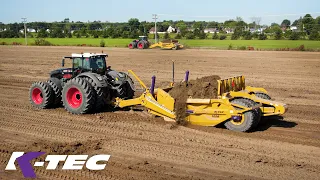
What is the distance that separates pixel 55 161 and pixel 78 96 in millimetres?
4041

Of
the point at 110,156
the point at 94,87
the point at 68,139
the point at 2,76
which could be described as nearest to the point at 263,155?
the point at 110,156

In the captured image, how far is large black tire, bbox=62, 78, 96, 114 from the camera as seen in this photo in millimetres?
Result: 11188

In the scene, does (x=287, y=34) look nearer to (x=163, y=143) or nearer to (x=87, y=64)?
(x=87, y=64)

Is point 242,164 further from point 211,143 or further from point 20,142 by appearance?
point 20,142

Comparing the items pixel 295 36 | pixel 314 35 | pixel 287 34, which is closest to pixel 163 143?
pixel 314 35

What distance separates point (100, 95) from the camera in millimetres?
11305

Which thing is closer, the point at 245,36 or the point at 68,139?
the point at 68,139

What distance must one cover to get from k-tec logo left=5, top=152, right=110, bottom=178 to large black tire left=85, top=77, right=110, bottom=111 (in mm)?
3226

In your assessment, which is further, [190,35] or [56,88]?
[190,35]

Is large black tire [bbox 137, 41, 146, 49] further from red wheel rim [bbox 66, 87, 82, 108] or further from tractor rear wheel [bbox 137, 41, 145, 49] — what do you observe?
red wheel rim [bbox 66, 87, 82, 108]

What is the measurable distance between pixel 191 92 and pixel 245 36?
46.1 meters

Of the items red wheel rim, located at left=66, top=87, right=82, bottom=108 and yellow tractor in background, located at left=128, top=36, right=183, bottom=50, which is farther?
yellow tractor in background, located at left=128, top=36, right=183, bottom=50

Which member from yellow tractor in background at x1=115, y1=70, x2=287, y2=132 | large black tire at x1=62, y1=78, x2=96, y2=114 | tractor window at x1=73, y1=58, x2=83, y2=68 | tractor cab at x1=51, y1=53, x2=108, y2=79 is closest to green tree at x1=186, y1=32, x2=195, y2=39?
tractor cab at x1=51, y1=53, x2=108, y2=79

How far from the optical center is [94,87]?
11320 millimetres
